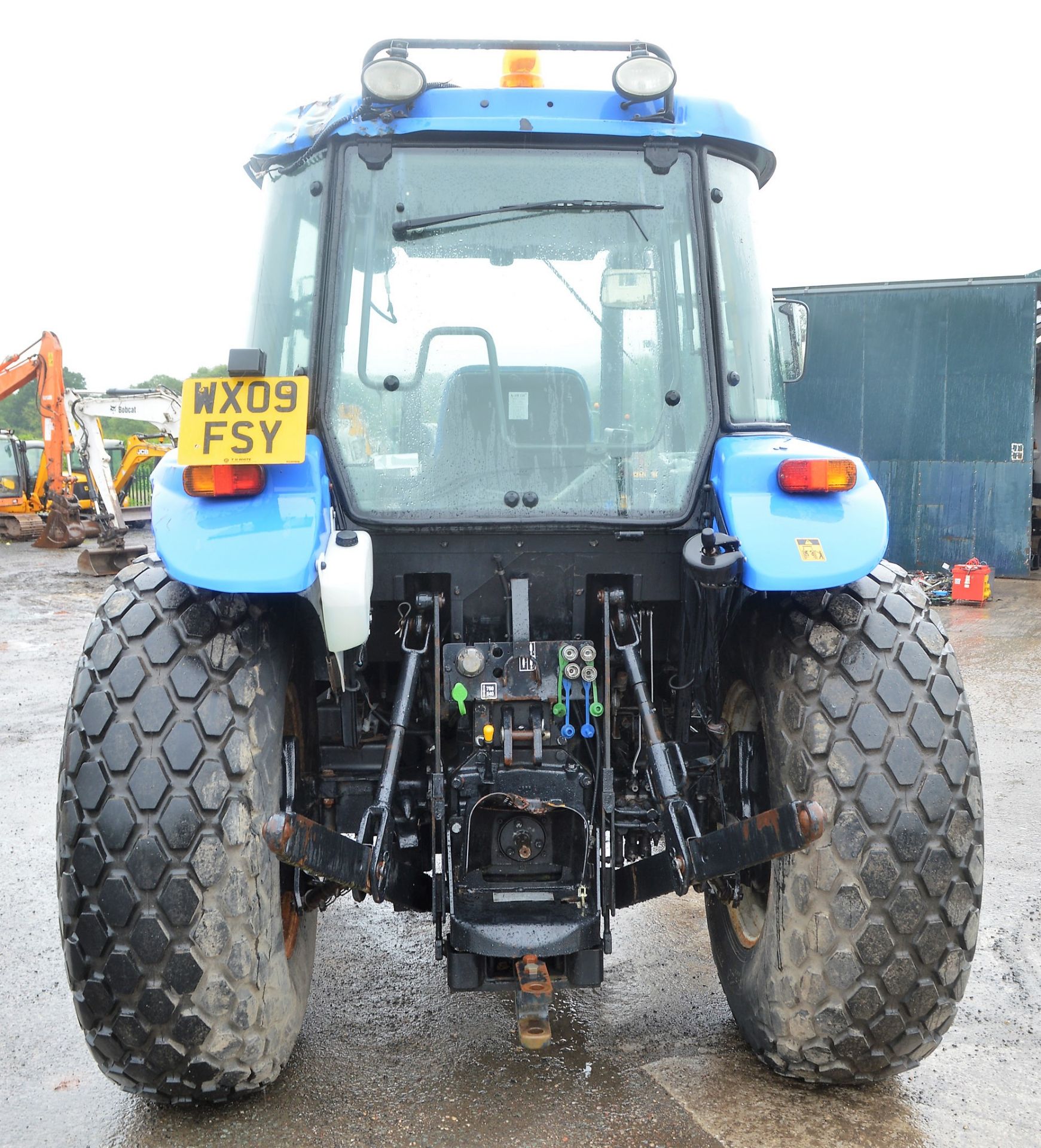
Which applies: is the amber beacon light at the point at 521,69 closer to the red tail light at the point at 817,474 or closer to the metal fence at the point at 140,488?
the red tail light at the point at 817,474

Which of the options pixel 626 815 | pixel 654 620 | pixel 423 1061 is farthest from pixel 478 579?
pixel 423 1061

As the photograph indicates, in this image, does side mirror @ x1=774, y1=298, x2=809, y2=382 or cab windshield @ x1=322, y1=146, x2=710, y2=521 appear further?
side mirror @ x1=774, y1=298, x2=809, y2=382

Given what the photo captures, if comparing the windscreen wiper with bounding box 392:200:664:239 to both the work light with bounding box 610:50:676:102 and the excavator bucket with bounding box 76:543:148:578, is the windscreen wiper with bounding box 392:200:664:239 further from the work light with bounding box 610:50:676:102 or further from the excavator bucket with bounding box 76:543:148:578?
the excavator bucket with bounding box 76:543:148:578

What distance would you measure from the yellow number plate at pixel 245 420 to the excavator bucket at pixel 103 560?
14870 millimetres

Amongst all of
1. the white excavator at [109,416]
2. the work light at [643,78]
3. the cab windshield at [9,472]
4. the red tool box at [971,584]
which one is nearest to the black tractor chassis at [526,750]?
the work light at [643,78]

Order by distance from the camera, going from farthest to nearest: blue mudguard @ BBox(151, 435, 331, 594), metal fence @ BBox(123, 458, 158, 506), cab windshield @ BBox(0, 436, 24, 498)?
1. metal fence @ BBox(123, 458, 158, 506)
2. cab windshield @ BBox(0, 436, 24, 498)
3. blue mudguard @ BBox(151, 435, 331, 594)

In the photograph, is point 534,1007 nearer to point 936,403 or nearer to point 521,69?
point 521,69

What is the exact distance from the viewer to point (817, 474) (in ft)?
8.34

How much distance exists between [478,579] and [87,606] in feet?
39.4

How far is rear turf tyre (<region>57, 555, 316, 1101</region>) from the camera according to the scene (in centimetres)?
235

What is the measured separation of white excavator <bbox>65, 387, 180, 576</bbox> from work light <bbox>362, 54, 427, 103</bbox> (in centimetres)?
1542

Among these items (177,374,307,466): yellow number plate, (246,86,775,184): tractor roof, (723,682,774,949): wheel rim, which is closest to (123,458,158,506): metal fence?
(246,86,775,184): tractor roof

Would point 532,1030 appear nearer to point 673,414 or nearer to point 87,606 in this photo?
point 673,414

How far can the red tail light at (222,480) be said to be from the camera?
8.16ft
